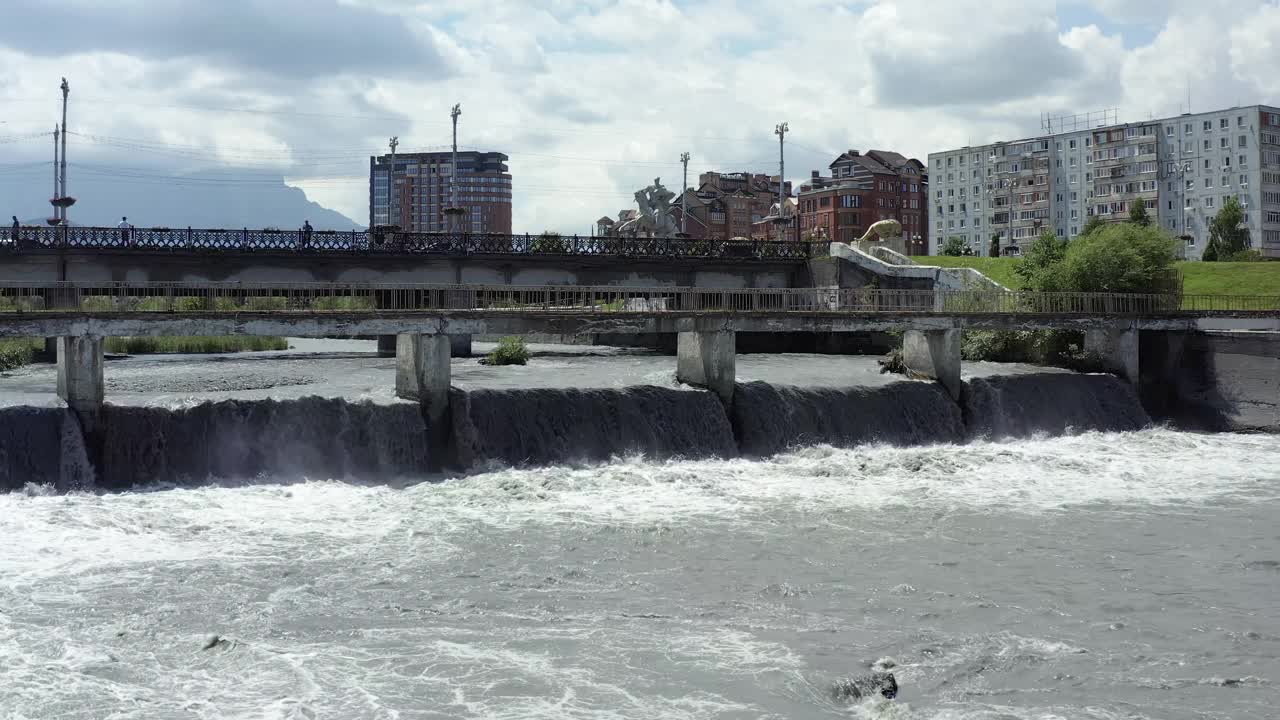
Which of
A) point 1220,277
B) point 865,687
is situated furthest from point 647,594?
point 1220,277

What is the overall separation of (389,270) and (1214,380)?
37436 millimetres

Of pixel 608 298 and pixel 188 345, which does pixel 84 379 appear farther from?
pixel 608 298

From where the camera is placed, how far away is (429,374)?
33.0m

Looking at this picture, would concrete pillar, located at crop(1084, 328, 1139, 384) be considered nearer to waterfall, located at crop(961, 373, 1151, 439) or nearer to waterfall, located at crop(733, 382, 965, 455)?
waterfall, located at crop(961, 373, 1151, 439)

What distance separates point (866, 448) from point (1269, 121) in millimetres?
102362

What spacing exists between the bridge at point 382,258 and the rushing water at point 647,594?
20678 millimetres

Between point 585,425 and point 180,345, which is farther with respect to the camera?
point 180,345

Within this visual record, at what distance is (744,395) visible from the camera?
37062 millimetres

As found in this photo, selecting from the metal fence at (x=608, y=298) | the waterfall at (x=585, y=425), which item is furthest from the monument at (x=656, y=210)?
the waterfall at (x=585, y=425)

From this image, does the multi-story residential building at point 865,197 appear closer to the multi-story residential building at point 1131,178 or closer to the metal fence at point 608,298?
the multi-story residential building at point 1131,178

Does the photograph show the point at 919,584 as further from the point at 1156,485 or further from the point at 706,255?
the point at 706,255

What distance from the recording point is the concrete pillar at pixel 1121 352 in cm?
4484

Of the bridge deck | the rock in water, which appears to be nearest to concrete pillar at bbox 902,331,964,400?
the bridge deck

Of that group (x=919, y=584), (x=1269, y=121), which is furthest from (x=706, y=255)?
(x=1269, y=121)
